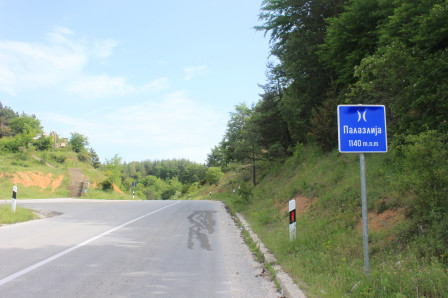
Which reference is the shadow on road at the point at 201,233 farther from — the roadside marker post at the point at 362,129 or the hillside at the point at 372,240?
the roadside marker post at the point at 362,129

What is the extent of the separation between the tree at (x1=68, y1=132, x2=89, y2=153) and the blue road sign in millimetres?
71027

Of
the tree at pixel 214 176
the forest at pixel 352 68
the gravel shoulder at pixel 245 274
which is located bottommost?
the gravel shoulder at pixel 245 274

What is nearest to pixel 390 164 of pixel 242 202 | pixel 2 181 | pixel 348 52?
pixel 348 52

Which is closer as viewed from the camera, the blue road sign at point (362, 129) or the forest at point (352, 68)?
the blue road sign at point (362, 129)

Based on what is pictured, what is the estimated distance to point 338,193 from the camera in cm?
936

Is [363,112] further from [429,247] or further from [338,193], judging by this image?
[338,193]

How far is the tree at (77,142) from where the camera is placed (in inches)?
2667

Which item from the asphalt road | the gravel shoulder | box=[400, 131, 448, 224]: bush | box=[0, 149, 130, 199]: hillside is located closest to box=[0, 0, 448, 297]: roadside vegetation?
box=[400, 131, 448, 224]: bush

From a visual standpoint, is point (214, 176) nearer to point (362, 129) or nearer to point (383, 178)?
point (383, 178)

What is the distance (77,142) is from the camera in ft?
225

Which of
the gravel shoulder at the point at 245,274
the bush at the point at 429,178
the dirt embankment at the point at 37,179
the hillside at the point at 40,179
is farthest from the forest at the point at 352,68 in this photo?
the dirt embankment at the point at 37,179

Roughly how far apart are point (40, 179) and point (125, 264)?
1485 inches

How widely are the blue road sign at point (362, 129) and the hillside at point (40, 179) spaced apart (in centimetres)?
3098

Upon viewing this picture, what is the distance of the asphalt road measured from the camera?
4.55m
